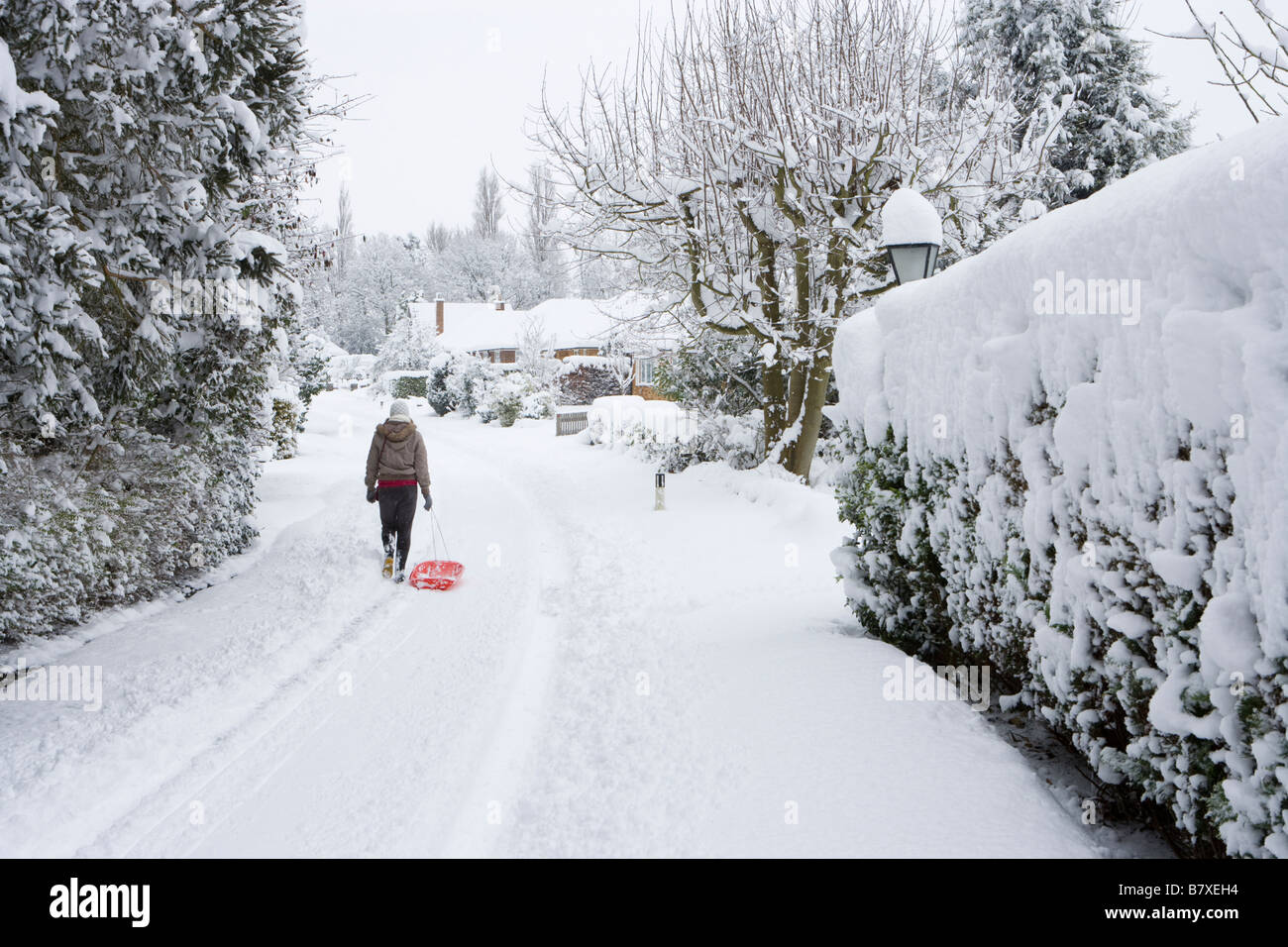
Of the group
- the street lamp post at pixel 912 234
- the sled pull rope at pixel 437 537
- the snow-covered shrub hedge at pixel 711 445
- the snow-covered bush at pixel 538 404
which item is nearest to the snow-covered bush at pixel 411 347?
the snow-covered bush at pixel 538 404

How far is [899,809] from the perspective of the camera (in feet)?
10.5

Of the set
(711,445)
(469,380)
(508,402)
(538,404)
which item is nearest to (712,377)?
(711,445)

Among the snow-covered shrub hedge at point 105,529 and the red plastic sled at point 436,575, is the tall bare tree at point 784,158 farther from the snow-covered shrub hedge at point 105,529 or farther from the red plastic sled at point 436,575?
the snow-covered shrub hedge at point 105,529

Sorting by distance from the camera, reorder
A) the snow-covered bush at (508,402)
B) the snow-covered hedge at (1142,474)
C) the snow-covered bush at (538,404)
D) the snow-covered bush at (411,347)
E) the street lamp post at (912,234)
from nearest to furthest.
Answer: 1. the snow-covered hedge at (1142,474)
2. the street lamp post at (912,234)
3. the snow-covered bush at (508,402)
4. the snow-covered bush at (538,404)
5. the snow-covered bush at (411,347)

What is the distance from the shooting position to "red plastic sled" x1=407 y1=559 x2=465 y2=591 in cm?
789

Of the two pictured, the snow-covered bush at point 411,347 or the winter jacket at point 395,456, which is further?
the snow-covered bush at point 411,347

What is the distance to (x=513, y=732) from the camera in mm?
4477

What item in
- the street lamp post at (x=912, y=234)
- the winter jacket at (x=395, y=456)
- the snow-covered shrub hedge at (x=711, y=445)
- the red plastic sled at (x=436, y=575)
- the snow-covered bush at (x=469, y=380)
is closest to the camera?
the street lamp post at (x=912, y=234)

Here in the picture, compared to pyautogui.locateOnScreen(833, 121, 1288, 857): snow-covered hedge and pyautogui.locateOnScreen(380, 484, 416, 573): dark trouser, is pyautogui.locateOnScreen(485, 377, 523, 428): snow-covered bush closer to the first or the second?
pyautogui.locateOnScreen(380, 484, 416, 573): dark trouser

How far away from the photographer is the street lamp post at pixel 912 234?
6965 millimetres

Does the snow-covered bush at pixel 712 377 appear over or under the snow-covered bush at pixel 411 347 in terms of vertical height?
under

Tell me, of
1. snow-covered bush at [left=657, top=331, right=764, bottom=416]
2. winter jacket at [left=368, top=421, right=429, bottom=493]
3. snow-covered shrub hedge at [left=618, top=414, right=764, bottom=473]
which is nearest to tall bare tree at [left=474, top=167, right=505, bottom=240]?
snow-covered shrub hedge at [left=618, top=414, right=764, bottom=473]

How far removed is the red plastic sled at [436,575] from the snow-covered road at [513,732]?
0.14 m

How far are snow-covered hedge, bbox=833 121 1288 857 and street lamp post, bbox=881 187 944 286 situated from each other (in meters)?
2.93
